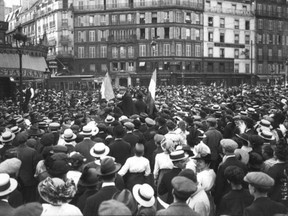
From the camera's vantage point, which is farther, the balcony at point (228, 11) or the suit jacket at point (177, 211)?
the balcony at point (228, 11)

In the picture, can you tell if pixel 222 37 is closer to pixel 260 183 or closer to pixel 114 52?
pixel 114 52

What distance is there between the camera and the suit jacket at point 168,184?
6827 mm

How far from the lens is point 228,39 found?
6756 cm

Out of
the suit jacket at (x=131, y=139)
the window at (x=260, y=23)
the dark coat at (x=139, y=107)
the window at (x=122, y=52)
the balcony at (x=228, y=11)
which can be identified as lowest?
the suit jacket at (x=131, y=139)

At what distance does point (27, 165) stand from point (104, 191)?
3.07m

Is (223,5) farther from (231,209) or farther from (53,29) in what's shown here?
(231,209)

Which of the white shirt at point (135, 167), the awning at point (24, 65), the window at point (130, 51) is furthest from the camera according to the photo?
the window at point (130, 51)

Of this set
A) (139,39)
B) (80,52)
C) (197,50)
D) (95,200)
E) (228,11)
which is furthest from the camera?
(228,11)

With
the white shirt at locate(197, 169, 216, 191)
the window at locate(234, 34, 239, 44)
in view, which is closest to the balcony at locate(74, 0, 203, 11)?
the window at locate(234, 34, 239, 44)

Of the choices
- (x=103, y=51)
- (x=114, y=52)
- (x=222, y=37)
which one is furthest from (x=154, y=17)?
(x=222, y=37)

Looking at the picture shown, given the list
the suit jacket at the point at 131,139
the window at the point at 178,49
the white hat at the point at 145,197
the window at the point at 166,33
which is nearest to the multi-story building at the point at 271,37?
the window at the point at 178,49

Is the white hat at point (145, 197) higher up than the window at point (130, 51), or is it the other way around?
the window at point (130, 51)

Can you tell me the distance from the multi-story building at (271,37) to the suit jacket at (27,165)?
65.7m

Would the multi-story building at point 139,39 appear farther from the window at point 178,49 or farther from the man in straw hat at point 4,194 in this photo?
the man in straw hat at point 4,194
